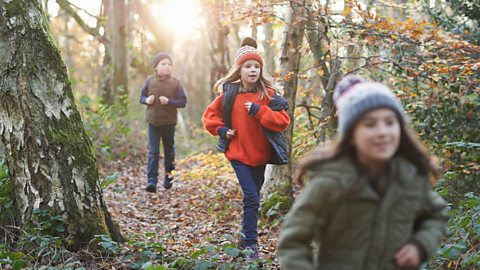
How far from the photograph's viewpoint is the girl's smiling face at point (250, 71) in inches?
232

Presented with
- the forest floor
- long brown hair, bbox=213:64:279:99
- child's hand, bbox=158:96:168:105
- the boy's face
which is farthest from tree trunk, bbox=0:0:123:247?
the boy's face

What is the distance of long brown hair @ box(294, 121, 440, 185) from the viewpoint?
2.64m

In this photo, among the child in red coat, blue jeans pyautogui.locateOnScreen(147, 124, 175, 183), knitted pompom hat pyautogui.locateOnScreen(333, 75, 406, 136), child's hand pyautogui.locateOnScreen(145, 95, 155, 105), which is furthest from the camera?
blue jeans pyautogui.locateOnScreen(147, 124, 175, 183)

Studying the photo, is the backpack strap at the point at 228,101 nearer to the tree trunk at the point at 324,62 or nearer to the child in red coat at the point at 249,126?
A: the child in red coat at the point at 249,126

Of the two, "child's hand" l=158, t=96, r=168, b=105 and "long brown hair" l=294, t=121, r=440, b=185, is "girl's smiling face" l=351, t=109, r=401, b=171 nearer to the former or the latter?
"long brown hair" l=294, t=121, r=440, b=185

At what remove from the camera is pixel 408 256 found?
2.61 m

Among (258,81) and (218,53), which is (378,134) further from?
(218,53)

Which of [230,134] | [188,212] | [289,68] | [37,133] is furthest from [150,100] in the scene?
[37,133]

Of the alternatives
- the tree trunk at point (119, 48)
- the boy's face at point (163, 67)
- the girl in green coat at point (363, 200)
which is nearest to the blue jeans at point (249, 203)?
the girl in green coat at point (363, 200)

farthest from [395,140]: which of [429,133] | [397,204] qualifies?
[429,133]

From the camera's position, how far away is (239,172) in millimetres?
5871

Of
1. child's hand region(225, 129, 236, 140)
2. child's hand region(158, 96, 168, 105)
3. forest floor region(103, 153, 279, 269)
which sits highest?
child's hand region(158, 96, 168, 105)

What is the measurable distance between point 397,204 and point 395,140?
0.29m

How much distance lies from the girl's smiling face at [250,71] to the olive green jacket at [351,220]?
10.9 feet
